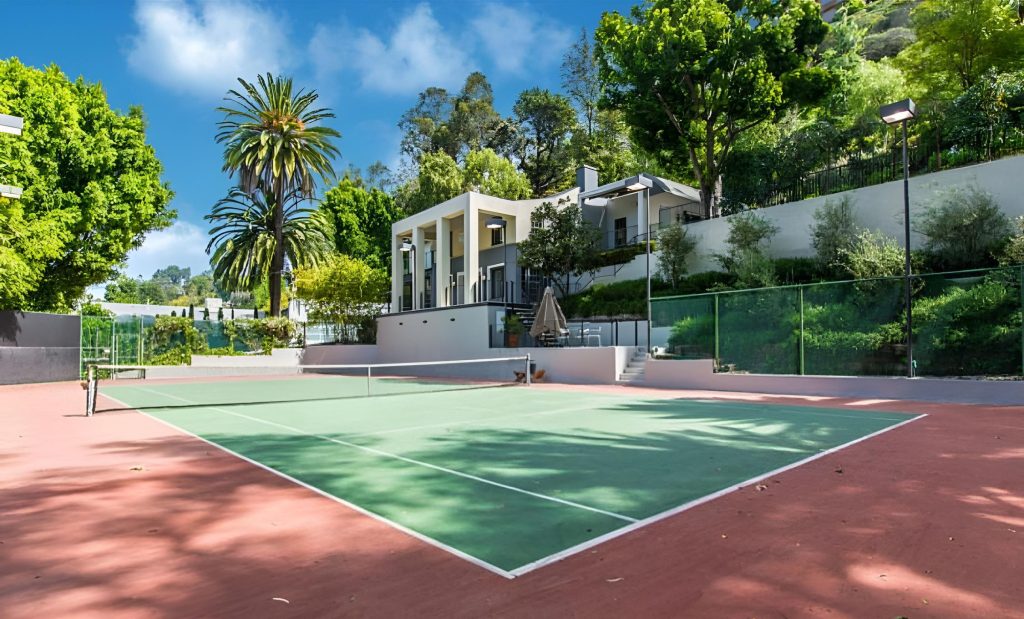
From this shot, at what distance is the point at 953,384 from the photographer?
13.0m

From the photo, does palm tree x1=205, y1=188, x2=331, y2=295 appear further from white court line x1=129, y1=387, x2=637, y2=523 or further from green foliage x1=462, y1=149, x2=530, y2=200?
white court line x1=129, y1=387, x2=637, y2=523

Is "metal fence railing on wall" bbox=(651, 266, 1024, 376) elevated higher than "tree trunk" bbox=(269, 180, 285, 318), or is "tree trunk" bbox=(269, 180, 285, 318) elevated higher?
"tree trunk" bbox=(269, 180, 285, 318)

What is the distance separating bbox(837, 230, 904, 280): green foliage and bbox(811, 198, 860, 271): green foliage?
114cm

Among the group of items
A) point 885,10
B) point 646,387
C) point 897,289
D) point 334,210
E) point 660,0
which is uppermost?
point 885,10

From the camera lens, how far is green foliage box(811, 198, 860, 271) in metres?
20.8

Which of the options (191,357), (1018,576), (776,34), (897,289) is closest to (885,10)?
(776,34)

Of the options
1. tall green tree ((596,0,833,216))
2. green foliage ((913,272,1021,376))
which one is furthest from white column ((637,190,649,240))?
green foliage ((913,272,1021,376))

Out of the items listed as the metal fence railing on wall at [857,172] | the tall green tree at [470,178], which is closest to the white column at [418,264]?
the tall green tree at [470,178]

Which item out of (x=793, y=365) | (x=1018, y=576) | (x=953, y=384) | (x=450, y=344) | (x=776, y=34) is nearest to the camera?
(x=1018, y=576)

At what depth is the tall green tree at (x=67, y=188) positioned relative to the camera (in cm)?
2270

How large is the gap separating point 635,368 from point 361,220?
114 feet

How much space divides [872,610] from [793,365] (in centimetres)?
1413

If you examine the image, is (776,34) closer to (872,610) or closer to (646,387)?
(646,387)

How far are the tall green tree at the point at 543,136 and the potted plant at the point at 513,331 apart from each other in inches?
1064
